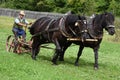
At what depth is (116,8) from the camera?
47312 millimetres

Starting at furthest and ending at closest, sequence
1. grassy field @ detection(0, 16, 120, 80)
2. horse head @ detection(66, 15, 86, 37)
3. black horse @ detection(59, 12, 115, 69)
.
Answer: black horse @ detection(59, 12, 115, 69) → horse head @ detection(66, 15, 86, 37) → grassy field @ detection(0, 16, 120, 80)

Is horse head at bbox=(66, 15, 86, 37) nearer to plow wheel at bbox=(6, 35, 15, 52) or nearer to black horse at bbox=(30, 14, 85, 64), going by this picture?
black horse at bbox=(30, 14, 85, 64)

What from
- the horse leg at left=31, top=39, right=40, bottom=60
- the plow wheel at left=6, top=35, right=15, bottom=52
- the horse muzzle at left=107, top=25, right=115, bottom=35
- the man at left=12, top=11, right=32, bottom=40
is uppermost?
the horse muzzle at left=107, top=25, right=115, bottom=35

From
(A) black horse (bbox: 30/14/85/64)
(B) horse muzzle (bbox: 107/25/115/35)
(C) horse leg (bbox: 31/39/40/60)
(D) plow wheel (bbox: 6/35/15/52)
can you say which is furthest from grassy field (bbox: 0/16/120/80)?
(B) horse muzzle (bbox: 107/25/115/35)

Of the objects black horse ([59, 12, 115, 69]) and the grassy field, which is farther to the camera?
black horse ([59, 12, 115, 69])

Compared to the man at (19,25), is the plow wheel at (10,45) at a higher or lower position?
lower

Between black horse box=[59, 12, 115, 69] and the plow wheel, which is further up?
black horse box=[59, 12, 115, 69]

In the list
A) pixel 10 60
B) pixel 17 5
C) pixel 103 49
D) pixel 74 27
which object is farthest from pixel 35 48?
pixel 17 5

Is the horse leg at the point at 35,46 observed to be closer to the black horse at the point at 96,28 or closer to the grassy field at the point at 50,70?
the grassy field at the point at 50,70

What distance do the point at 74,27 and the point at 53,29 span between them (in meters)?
0.80

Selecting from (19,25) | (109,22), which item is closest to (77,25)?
(109,22)

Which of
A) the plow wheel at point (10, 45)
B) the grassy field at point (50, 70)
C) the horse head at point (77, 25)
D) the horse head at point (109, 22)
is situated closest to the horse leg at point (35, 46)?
the grassy field at point (50, 70)

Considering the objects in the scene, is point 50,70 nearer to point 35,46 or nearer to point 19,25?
point 35,46

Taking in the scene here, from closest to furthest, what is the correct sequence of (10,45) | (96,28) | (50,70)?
(50,70) < (96,28) < (10,45)
